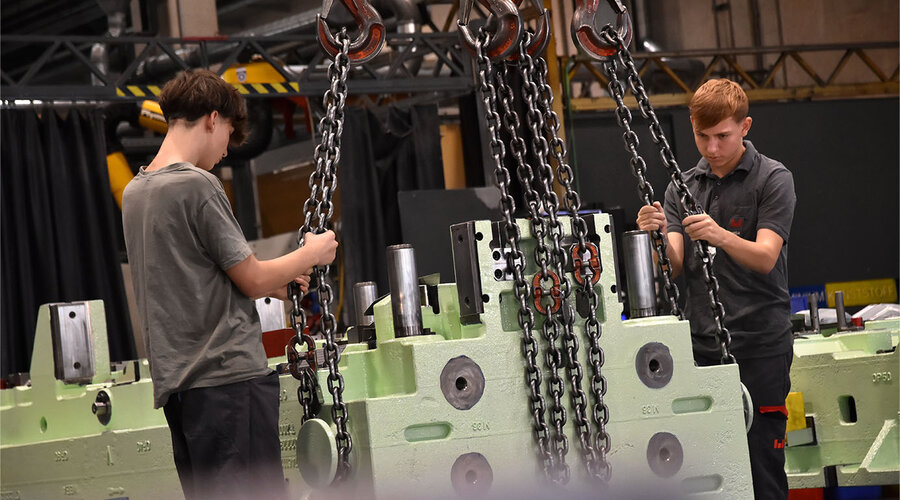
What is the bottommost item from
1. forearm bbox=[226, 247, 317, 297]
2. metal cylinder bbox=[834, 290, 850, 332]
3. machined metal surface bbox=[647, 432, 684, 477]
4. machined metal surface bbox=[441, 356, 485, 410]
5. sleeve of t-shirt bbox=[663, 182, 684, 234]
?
machined metal surface bbox=[647, 432, 684, 477]

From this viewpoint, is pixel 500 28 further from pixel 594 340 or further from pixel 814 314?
pixel 814 314

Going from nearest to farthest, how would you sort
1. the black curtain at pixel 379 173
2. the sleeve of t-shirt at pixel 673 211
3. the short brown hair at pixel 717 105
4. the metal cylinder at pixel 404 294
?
the metal cylinder at pixel 404 294 < the short brown hair at pixel 717 105 < the sleeve of t-shirt at pixel 673 211 < the black curtain at pixel 379 173

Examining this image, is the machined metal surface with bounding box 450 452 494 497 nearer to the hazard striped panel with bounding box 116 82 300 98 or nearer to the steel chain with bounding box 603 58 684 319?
the steel chain with bounding box 603 58 684 319

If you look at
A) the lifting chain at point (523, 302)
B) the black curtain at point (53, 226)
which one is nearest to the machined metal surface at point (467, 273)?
the lifting chain at point (523, 302)

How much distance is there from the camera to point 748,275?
127 inches

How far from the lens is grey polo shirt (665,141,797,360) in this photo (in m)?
3.19

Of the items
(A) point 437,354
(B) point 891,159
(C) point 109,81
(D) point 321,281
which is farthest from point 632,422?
(B) point 891,159

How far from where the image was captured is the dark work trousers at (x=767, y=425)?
314cm

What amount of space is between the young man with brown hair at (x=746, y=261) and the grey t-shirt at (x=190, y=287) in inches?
46.3

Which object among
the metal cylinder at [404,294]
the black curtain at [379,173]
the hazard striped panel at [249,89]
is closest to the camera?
the metal cylinder at [404,294]

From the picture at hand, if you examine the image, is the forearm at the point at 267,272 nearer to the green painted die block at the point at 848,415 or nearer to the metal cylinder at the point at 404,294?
the metal cylinder at the point at 404,294

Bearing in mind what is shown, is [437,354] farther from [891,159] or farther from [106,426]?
[891,159]

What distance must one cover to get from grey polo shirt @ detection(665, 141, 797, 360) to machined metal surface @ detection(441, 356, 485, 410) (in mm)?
840

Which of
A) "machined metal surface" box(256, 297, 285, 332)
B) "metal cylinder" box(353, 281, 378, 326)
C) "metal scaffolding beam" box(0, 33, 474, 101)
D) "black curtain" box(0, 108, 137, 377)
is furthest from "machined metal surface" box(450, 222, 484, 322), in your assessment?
"black curtain" box(0, 108, 137, 377)
